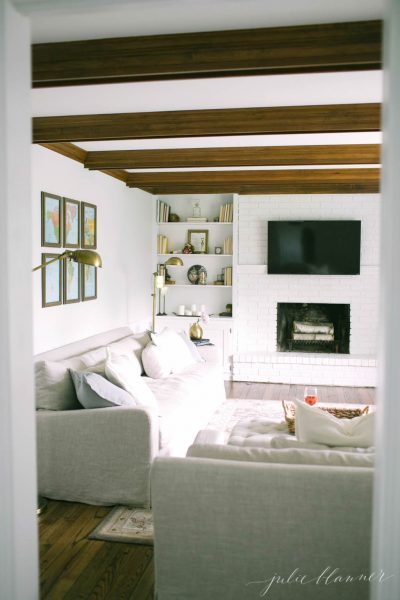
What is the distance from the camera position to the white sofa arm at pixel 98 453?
355 cm

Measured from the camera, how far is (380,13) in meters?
2.48

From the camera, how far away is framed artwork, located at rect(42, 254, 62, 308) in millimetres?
4760

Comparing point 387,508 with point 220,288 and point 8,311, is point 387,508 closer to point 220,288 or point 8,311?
point 8,311

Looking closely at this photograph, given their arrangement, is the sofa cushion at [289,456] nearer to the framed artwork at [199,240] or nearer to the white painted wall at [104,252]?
the white painted wall at [104,252]

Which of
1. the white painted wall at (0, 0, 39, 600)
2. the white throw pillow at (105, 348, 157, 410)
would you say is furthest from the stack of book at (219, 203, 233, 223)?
the white painted wall at (0, 0, 39, 600)

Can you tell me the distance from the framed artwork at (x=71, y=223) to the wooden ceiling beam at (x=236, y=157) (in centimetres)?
50

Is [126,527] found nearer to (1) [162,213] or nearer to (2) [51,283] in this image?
(2) [51,283]

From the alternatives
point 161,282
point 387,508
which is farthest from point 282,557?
point 161,282

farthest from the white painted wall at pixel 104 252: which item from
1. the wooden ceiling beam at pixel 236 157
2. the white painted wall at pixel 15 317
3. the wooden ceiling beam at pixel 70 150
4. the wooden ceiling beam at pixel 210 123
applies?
the white painted wall at pixel 15 317

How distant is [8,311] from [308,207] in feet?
20.8

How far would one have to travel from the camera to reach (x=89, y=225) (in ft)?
18.8

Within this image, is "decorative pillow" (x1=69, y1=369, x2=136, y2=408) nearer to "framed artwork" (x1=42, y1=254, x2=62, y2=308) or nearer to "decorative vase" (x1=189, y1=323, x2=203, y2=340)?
"framed artwork" (x1=42, y1=254, x2=62, y2=308)

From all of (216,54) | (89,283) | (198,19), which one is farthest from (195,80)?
(89,283)

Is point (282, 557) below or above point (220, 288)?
below
